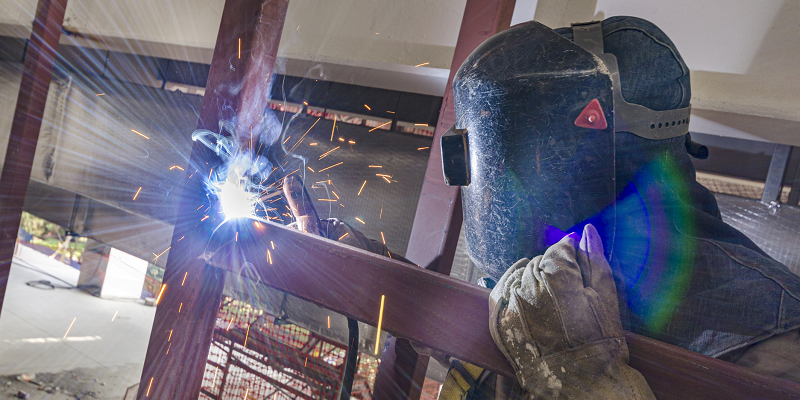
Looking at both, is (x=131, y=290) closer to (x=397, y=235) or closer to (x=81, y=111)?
(x=81, y=111)

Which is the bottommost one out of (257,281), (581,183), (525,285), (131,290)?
(131,290)

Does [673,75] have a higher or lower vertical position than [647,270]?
higher

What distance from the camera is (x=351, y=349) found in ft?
4.02

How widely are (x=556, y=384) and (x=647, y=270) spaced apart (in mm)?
380

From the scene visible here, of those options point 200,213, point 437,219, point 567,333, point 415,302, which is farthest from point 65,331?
point 567,333

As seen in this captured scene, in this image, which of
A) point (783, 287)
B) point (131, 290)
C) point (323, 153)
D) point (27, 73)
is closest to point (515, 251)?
point (783, 287)

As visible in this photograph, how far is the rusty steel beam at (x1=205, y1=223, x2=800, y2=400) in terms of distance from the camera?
571mm

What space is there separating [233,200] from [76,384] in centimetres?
518

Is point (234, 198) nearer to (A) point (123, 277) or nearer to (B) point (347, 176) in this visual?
(B) point (347, 176)

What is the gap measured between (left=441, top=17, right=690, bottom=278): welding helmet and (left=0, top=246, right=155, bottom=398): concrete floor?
5.79 meters

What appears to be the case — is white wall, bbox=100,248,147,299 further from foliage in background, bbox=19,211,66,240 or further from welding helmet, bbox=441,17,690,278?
welding helmet, bbox=441,17,690,278

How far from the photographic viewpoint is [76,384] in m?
4.38

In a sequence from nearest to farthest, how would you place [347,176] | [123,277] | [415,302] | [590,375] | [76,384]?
[590,375], [415,302], [347,176], [76,384], [123,277]

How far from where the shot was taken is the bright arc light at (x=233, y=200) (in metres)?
1.08
